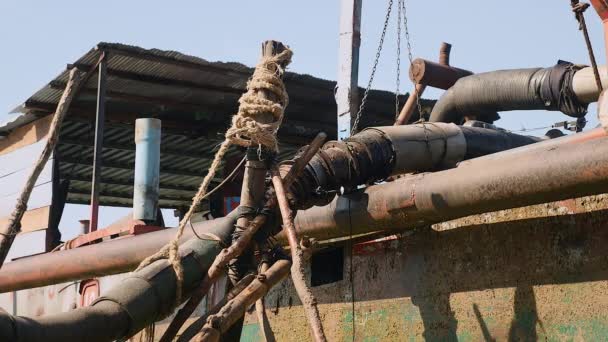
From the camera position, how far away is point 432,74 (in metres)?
8.97

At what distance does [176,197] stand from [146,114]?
17.2 feet

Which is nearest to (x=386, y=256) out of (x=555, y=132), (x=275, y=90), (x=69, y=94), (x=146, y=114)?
(x=275, y=90)

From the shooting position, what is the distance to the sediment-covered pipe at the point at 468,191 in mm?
4590

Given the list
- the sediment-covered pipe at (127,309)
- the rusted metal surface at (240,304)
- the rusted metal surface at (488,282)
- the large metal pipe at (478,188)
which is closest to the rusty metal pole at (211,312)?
the rusted metal surface at (240,304)

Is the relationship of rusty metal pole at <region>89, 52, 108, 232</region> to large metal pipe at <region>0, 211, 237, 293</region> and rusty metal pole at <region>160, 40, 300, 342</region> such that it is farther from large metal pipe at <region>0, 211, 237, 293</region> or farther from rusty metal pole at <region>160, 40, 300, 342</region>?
rusty metal pole at <region>160, 40, 300, 342</region>

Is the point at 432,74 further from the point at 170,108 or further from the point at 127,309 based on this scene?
the point at 127,309

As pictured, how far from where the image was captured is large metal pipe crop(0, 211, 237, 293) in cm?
725

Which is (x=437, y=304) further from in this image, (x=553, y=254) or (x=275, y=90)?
(x=275, y=90)

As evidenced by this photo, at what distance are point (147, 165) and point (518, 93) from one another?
3736 millimetres

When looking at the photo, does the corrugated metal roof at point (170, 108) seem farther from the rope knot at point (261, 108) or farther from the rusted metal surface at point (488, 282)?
the rope knot at point (261, 108)

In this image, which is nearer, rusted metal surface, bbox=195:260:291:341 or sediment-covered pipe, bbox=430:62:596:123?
rusted metal surface, bbox=195:260:291:341

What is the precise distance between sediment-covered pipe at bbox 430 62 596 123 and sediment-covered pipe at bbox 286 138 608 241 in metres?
2.33

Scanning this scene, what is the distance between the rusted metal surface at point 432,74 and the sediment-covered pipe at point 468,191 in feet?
10.7

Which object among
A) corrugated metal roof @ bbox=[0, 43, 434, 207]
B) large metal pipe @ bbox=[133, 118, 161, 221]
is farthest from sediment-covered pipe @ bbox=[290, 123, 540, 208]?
corrugated metal roof @ bbox=[0, 43, 434, 207]
